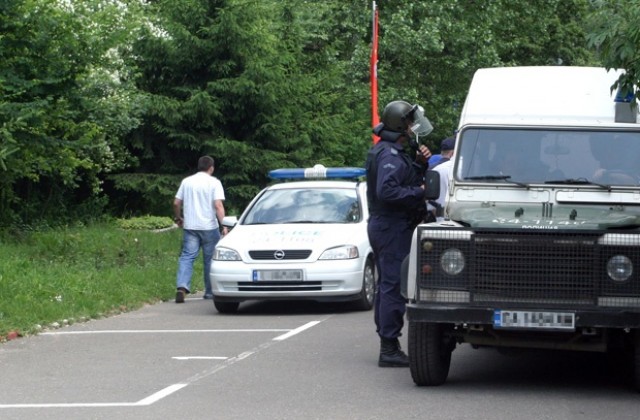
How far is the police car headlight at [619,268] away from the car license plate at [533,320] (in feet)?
1.36

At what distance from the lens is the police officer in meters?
A: 10.5

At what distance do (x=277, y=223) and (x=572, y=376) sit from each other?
6238mm

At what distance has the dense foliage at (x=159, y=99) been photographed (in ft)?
65.8

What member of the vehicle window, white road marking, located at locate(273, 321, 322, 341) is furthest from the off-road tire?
the vehicle window

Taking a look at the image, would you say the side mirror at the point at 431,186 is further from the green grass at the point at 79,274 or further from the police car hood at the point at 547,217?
the green grass at the point at 79,274

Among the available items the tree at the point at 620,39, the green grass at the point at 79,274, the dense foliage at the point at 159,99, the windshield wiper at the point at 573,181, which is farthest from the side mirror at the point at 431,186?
the dense foliage at the point at 159,99

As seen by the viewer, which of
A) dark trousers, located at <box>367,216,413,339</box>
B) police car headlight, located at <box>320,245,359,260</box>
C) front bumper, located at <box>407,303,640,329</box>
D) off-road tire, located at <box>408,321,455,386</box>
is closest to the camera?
front bumper, located at <box>407,303,640,329</box>

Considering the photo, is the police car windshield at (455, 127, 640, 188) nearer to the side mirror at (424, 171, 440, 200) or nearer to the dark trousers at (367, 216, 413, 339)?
the side mirror at (424, 171, 440, 200)

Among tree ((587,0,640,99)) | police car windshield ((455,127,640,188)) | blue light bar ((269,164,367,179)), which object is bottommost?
blue light bar ((269,164,367,179))

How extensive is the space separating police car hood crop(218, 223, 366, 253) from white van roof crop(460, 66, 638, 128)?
4.11 metres

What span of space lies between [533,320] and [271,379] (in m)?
2.22

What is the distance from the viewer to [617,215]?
9.85 meters

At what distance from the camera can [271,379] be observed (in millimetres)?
10086

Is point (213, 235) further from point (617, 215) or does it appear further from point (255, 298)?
point (617, 215)
